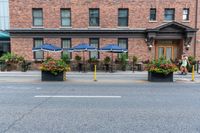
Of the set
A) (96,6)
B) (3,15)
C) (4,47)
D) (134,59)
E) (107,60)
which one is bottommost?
(107,60)

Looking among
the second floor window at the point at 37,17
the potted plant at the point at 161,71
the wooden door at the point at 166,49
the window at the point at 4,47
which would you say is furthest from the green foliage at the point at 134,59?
the window at the point at 4,47

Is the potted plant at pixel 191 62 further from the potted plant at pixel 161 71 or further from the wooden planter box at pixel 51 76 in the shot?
the wooden planter box at pixel 51 76

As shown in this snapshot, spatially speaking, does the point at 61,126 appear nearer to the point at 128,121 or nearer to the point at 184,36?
the point at 128,121

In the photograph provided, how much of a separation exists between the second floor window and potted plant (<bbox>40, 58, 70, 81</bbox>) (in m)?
10.7

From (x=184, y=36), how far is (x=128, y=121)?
1933cm

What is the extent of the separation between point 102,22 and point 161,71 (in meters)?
11.2

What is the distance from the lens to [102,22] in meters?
22.9

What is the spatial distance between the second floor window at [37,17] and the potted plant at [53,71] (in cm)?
1071

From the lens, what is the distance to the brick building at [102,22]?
2269 cm

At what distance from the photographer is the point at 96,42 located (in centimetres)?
2322

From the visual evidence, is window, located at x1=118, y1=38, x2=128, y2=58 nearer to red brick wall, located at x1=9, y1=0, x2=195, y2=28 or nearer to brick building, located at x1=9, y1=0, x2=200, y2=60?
brick building, located at x1=9, y1=0, x2=200, y2=60

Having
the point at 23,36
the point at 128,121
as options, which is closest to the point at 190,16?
the point at 23,36

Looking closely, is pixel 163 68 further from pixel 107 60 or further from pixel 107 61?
pixel 107 60

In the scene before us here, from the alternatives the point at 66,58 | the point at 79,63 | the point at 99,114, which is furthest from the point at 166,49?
the point at 99,114
